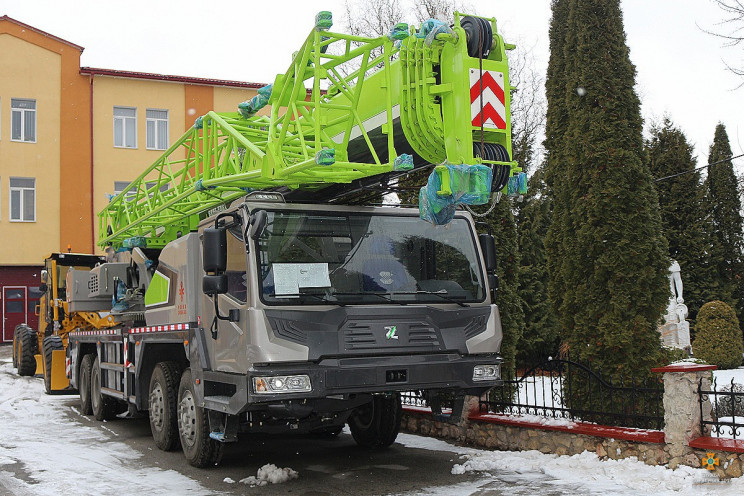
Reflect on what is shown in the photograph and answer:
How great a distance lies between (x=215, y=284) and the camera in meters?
6.63

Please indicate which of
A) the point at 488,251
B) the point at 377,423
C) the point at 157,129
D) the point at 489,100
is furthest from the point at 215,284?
the point at 157,129

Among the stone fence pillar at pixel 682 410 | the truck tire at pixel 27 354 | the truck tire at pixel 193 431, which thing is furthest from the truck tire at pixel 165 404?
the truck tire at pixel 27 354

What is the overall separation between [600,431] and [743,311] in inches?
780

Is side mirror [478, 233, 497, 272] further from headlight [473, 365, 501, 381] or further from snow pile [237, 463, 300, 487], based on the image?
snow pile [237, 463, 300, 487]

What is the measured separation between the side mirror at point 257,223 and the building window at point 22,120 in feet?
77.7

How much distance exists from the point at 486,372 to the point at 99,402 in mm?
7095

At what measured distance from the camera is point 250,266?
659 cm

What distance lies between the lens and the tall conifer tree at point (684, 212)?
23.5m

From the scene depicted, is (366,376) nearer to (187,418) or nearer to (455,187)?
(455,187)

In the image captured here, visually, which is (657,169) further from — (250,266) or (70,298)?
(250,266)

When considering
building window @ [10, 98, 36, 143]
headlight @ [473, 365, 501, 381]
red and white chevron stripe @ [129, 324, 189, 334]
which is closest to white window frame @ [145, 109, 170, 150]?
building window @ [10, 98, 36, 143]

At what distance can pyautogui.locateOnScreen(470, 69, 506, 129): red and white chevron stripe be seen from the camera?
607 centimetres

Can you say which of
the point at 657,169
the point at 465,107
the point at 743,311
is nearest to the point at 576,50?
the point at 465,107

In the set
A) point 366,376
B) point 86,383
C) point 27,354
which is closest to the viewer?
point 366,376
